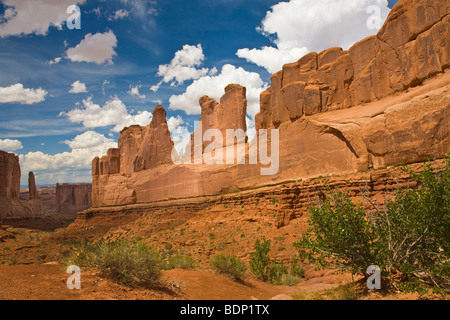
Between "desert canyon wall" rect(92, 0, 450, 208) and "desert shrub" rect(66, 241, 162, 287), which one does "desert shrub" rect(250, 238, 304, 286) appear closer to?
"desert shrub" rect(66, 241, 162, 287)

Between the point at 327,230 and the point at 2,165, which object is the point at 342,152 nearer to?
the point at 327,230

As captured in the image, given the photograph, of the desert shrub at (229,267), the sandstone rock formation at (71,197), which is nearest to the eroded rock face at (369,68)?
the desert shrub at (229,267)

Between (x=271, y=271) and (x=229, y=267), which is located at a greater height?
(x=229, y=267)

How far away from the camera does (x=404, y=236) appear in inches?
375

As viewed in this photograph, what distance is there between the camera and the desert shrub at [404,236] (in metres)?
9.04

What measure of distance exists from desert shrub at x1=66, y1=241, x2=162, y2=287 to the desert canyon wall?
1383 centimetres

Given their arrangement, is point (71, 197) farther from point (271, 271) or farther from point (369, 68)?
point (271, 271)

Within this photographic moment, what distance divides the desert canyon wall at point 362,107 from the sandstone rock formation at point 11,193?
3948cm

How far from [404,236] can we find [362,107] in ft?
43.3
